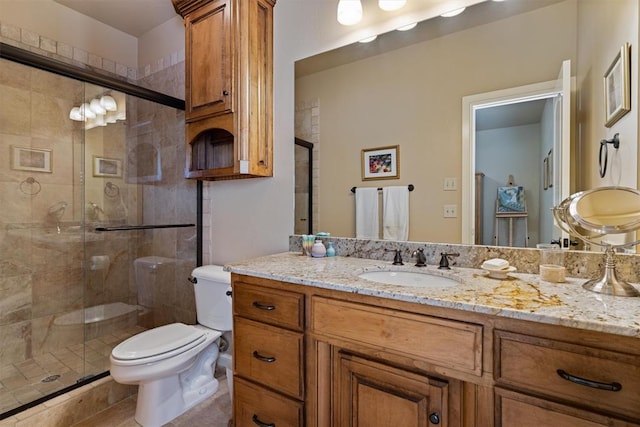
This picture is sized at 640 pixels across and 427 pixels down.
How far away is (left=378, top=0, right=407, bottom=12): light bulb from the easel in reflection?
0.95 meters

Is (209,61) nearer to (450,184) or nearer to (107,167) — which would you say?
(107,167)

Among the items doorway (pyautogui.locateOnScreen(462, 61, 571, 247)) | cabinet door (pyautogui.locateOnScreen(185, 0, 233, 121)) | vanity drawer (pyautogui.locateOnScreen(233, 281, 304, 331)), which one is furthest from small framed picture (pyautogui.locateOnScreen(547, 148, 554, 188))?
cabinet door (pyautogui.locateOnScreen(185, 0, 233, 121))

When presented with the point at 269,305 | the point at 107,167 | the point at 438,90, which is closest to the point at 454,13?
the point at 438,90

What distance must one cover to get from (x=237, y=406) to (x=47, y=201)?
81.3 inches

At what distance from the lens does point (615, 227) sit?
3.06 feet

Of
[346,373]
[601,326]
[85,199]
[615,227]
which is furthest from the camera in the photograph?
[85,199]

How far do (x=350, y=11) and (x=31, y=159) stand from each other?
2.36 meters

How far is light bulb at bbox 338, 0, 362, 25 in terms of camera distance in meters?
1.55

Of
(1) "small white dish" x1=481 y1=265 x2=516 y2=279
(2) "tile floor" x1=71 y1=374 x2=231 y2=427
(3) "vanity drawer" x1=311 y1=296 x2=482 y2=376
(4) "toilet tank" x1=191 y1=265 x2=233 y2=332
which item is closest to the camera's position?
(3) "vanity drawer" x1=311 y1=296 x2=482 y2=376

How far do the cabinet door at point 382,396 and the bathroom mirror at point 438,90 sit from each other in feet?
2.17

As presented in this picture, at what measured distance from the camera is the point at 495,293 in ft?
3.06

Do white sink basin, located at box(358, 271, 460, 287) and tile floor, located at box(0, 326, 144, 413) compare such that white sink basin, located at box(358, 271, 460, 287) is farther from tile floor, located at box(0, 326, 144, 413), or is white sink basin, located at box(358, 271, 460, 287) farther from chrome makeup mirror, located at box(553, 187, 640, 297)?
tile floor, located at box(0, 326, 144, 413)

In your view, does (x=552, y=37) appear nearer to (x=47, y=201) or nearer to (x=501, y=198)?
(x=501, y=198)

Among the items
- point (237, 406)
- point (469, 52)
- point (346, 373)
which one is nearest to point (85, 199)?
point (237, 406)
